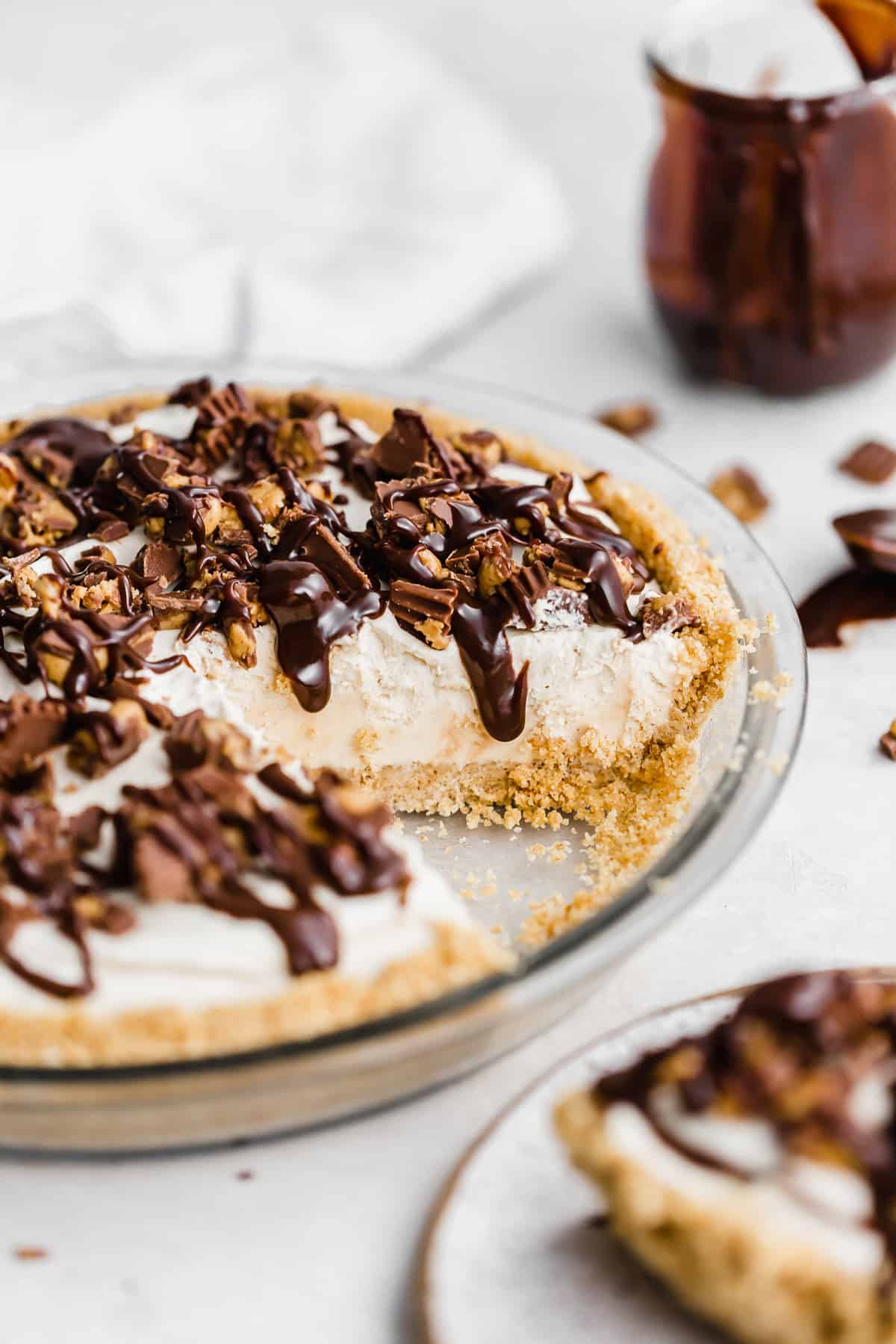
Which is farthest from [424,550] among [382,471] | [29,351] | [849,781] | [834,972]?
[29,351]

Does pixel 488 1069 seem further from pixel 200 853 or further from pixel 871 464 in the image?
pixel 871 464

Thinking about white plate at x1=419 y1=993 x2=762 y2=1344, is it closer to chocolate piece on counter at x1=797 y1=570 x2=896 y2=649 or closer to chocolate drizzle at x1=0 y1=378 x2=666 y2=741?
chocolate drizzle at x1=0 y1=378 x2=666 y2=741

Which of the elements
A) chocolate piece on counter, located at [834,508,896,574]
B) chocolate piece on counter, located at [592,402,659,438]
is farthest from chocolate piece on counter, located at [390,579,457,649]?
chocolate piece on counter, located at [592,402,659,438]

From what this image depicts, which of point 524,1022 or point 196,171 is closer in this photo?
point 524,1022

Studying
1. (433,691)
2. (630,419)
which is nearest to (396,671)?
(433,691)

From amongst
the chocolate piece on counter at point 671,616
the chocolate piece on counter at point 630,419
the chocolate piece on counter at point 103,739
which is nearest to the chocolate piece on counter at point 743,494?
the chocolate piece on counter at point 630,419

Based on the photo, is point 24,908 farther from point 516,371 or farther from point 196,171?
point 196,171

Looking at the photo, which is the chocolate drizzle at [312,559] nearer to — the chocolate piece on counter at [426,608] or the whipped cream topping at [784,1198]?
the chocolate piece on counter at [426,608]
